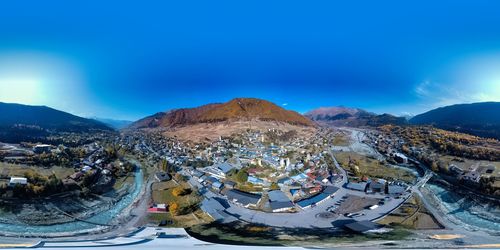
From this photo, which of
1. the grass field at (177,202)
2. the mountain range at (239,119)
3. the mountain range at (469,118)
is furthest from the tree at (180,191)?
the mountain range at (469,118)

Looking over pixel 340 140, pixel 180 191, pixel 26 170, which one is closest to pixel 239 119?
pixel 180 191

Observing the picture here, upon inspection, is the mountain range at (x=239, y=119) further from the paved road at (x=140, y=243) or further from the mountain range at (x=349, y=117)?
the paved road at (x=140, y=243)

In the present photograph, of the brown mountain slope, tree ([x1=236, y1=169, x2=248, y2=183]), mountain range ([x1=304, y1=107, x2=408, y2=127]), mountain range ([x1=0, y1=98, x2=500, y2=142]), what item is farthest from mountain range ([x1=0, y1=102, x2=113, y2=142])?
mountain range ([x1=304, y1=107, x2=408, y2=127])

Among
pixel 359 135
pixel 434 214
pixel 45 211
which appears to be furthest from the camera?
pixel 359 135

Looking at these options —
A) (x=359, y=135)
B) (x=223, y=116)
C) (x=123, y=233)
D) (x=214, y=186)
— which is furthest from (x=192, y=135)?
(x=359, y=135)

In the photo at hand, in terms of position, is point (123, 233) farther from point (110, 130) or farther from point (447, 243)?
point (447, 243)

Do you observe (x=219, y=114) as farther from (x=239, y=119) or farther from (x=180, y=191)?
(x=180, y=191)

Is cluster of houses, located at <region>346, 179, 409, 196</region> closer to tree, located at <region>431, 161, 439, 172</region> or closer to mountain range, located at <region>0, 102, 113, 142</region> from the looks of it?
tree, located at <region>431, 161, 439, 172</region>
